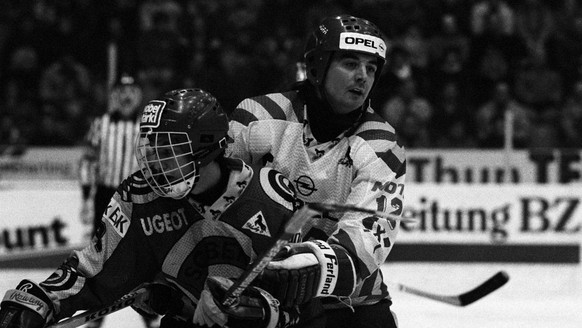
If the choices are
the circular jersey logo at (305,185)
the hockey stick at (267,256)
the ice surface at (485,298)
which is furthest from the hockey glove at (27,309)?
the ice surface at (485,298)

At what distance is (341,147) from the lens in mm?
2895

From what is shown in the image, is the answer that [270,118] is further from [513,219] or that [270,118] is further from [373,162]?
[513,219]

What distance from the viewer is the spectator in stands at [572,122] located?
9.74m

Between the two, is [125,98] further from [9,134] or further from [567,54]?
[567,54]

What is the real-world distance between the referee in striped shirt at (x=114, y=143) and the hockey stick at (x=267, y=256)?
440 centimetres

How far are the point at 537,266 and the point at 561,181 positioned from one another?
1010 mm

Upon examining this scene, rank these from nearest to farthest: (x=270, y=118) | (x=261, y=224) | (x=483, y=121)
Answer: (x=261, y=224) < (x=270, y=118) < (x=483, y=121)

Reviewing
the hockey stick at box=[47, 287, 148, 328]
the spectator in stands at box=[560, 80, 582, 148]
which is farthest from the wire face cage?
the spectator in stands at box=[560, 80, 582, 148]

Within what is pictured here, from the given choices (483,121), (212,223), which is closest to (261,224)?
(212,223)

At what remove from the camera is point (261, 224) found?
2.58 metres

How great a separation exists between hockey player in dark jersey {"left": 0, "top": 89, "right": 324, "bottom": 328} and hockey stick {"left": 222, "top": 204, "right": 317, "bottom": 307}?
0.24ft

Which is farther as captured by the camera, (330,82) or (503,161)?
(503,161)

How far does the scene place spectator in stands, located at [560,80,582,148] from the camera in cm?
974

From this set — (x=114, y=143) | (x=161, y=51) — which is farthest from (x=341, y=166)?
(x=161, y=51)
